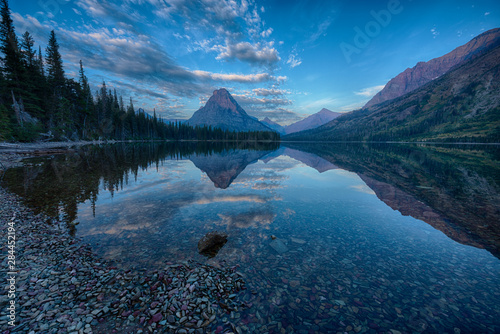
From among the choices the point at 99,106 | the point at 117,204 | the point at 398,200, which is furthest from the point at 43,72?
the point at 398,200

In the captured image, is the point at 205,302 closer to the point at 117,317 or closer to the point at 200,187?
the point at 117,317

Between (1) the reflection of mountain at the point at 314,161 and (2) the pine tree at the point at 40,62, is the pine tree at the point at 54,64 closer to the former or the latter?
(2) the pine tree at the point at 40,62

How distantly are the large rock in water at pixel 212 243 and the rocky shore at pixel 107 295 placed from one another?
1125 mm

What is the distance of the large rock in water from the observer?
1007 cm

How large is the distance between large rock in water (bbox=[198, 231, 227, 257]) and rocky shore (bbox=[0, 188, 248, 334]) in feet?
3.69

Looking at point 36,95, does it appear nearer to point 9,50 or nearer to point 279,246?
point 9,50

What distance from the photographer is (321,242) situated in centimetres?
1133

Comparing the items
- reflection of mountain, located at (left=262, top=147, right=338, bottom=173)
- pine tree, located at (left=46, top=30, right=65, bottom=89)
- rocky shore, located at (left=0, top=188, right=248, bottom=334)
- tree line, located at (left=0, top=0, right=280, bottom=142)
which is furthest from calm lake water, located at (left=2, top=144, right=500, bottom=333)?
pine tree, located at (left=46, top=30, right=65, bottom=89)

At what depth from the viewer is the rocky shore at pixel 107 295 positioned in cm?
571

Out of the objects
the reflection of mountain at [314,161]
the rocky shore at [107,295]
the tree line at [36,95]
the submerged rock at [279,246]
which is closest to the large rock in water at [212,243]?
the rocky shore at [107,295]

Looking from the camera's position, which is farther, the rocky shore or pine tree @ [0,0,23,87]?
pine tree @ [0,0,23,87]

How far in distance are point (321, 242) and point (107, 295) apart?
10877 mm

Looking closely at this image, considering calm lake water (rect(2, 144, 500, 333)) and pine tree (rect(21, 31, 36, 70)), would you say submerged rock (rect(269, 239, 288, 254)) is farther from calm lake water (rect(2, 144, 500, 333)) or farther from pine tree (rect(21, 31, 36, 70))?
pine tree (rect(21, 31, 36, 70))

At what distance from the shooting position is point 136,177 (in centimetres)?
2705
